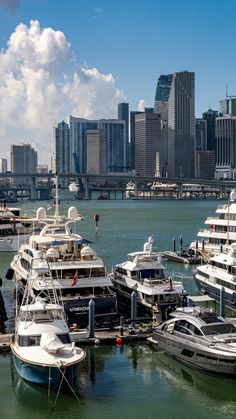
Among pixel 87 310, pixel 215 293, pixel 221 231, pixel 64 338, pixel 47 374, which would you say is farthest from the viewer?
pixel 221 231

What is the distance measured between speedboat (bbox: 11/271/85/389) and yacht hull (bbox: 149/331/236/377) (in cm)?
398

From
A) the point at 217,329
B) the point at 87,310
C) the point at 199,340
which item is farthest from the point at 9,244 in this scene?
the point at 199,340

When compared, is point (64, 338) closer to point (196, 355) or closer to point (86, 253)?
point (196, 355)

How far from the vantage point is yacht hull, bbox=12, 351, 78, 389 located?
19.1m

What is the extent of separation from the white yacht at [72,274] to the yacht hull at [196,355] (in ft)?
9.45

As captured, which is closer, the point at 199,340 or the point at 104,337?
the point at 199,340

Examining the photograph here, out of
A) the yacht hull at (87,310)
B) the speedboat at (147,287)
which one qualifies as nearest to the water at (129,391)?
the yacht hull at (87,310)

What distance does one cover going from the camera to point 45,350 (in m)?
19.6

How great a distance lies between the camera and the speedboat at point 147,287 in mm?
27656

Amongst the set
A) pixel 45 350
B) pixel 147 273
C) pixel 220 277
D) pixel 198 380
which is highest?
pixel 147 273

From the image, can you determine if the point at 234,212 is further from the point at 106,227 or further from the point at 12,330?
the point at 106,227

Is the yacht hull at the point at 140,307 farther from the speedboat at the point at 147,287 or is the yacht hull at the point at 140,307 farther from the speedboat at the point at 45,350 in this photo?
the speedboat at the point at 45,350

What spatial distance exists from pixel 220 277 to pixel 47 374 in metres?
14.9

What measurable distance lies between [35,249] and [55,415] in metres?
12.9
